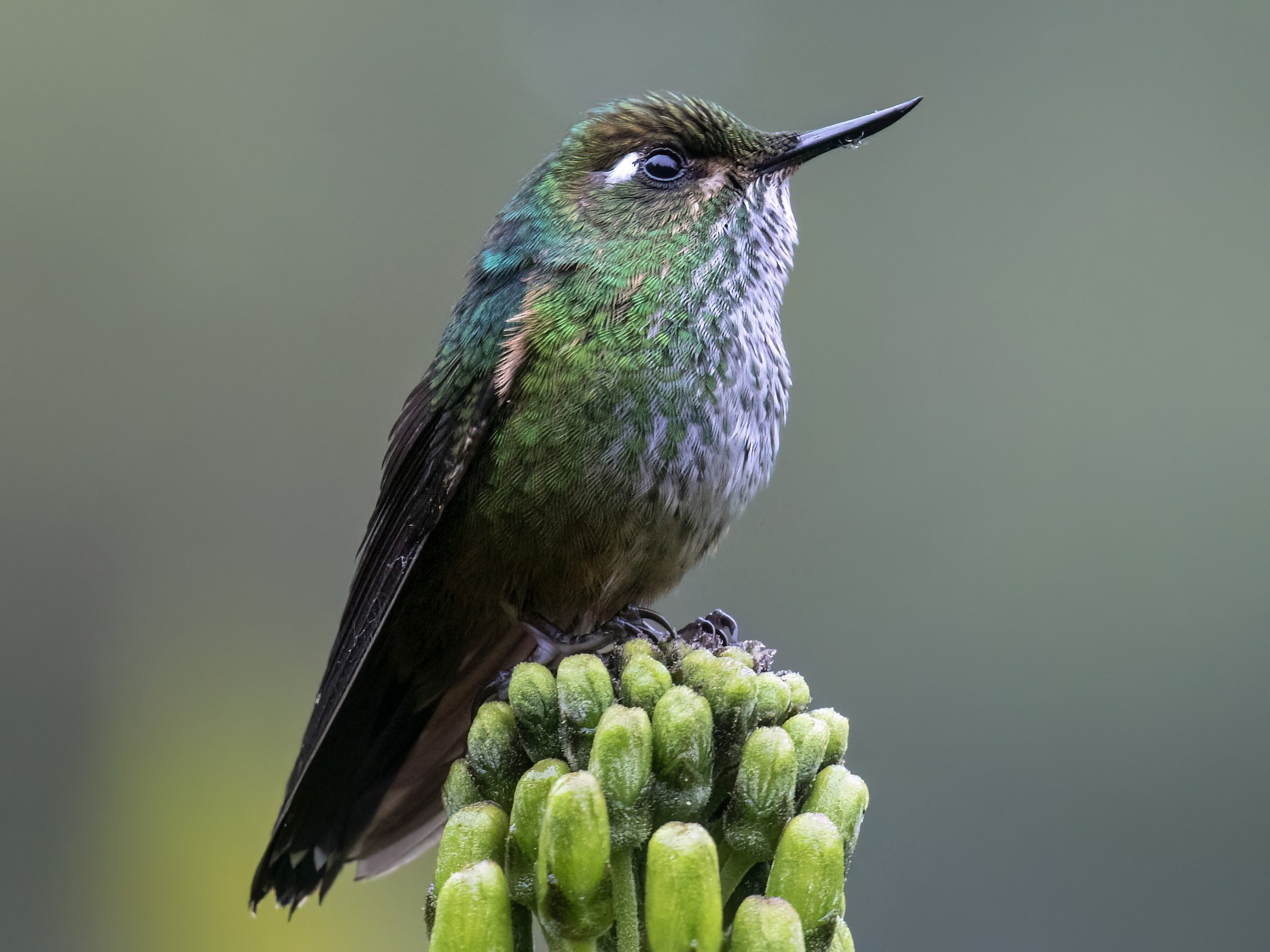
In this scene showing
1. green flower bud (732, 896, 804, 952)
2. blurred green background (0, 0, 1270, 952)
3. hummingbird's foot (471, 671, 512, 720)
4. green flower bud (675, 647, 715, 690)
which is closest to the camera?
green flower bud (732, 896, 804, 952)

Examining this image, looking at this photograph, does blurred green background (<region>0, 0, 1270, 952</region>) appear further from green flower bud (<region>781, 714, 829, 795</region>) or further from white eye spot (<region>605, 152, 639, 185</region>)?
green flower bud (<region>781, 714, 829, 795</region>)

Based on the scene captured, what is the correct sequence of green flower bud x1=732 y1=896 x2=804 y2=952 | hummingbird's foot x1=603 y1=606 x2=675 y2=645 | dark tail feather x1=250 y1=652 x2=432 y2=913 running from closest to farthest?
1. green flower bud x1=732 y1=896 x2=804 y2=952
2. hummingbird's foot x1=603 y1=606 x2=675 y2=645
3. dark tail feather x1=250 y1=652 x2=432 y2=913

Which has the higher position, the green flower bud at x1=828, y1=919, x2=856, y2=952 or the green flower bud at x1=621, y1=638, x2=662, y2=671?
the green flower bud at x1=621, y1=638, x2=662, y2=671

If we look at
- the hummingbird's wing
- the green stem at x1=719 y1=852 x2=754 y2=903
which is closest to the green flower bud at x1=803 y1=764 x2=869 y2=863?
the green stem at x1=719 y1=852 x2=754 y2=903

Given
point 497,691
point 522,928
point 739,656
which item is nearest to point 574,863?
point 522,928

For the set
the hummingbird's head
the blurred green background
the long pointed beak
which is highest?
the long pointed beak

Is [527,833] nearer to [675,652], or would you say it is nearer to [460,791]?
[460,791]

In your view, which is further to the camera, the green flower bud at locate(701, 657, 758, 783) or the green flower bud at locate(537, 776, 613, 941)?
the green flower bud at locate(701, 657, 758, 783)
